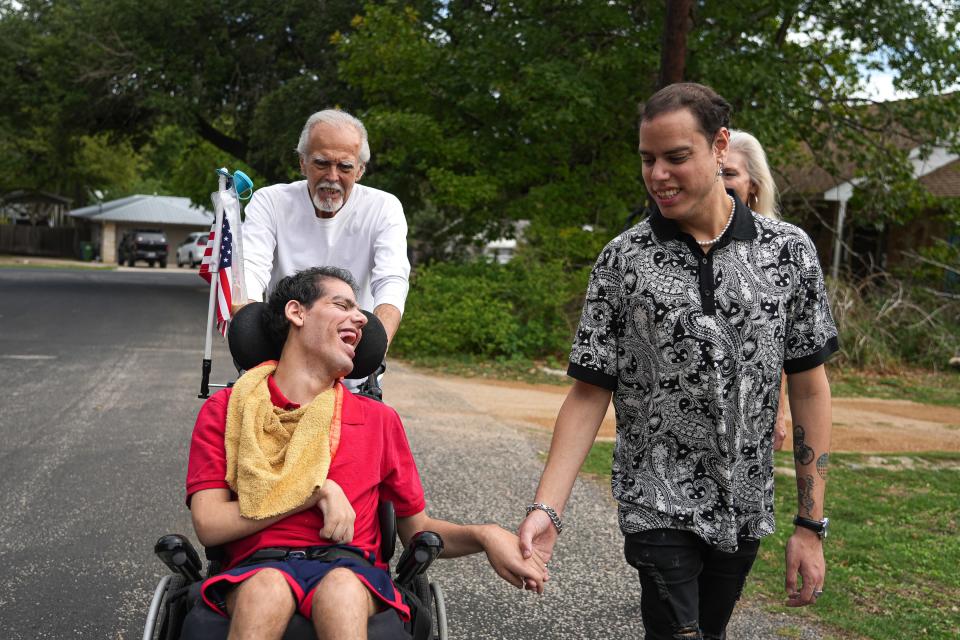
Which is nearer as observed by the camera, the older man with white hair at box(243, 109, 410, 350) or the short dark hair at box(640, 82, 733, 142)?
the short dark hair at box(640, 82, 733, 142)

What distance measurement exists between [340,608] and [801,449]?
52.4 inches

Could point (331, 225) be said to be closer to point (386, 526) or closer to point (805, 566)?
point (386, 526)

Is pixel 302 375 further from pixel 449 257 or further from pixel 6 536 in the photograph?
pixel 449 257

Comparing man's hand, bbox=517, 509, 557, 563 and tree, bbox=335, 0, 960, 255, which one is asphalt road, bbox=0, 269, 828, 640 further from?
tree, bbox=335, 0, 960, 255

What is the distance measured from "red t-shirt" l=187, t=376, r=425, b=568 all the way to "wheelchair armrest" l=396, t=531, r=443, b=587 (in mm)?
141

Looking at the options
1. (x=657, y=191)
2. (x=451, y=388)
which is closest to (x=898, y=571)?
(x=657, y=191)

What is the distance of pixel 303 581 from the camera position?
108 inches

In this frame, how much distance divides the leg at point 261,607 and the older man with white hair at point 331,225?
1.55 m

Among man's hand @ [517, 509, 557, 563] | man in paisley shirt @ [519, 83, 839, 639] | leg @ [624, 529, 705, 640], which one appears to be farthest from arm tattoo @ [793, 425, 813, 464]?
man's hand @ [517, 509, 557, 563]

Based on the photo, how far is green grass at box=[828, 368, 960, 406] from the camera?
542 inches

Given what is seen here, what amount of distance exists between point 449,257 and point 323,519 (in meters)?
20.8

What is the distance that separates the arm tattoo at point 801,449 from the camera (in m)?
2.78

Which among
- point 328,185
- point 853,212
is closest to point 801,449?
point 328,185

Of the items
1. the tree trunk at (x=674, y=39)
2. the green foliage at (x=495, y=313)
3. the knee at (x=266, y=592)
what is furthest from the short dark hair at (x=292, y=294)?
the green foliage at (x=495, y=313)
